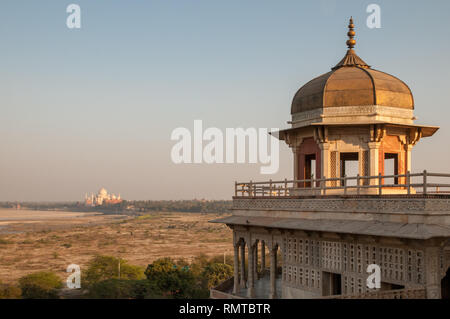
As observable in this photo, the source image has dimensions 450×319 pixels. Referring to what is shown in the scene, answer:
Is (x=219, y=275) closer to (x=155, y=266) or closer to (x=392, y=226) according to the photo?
(x=155, y=266)

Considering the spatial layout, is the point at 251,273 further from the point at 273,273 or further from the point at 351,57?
the point at 351,57

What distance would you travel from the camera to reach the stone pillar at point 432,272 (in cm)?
1236

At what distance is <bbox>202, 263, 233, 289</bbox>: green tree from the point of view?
145 ft

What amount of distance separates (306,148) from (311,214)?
4276 millimetres

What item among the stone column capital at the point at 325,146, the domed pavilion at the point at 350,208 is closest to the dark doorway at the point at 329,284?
the domed pavilion at the point at 350,208

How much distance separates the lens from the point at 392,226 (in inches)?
510

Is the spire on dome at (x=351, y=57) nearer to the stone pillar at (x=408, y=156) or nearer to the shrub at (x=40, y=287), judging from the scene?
the stone pillar at (x=408, y=156)

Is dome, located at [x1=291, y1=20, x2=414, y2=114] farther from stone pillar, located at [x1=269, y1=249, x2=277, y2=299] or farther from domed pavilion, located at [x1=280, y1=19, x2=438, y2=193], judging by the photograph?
stone pillar, located at [x1=269, y1=249, x2=277, y2=299]

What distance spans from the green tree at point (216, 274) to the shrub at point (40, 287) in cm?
1287

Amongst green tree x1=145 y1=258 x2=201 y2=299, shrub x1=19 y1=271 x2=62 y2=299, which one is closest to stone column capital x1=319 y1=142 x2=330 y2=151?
green tree x1=145 y1=258 x2=201 y2=299

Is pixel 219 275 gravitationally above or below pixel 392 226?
below

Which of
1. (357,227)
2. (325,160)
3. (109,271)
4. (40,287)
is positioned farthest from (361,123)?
(109,271)

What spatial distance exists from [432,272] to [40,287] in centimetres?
3904
